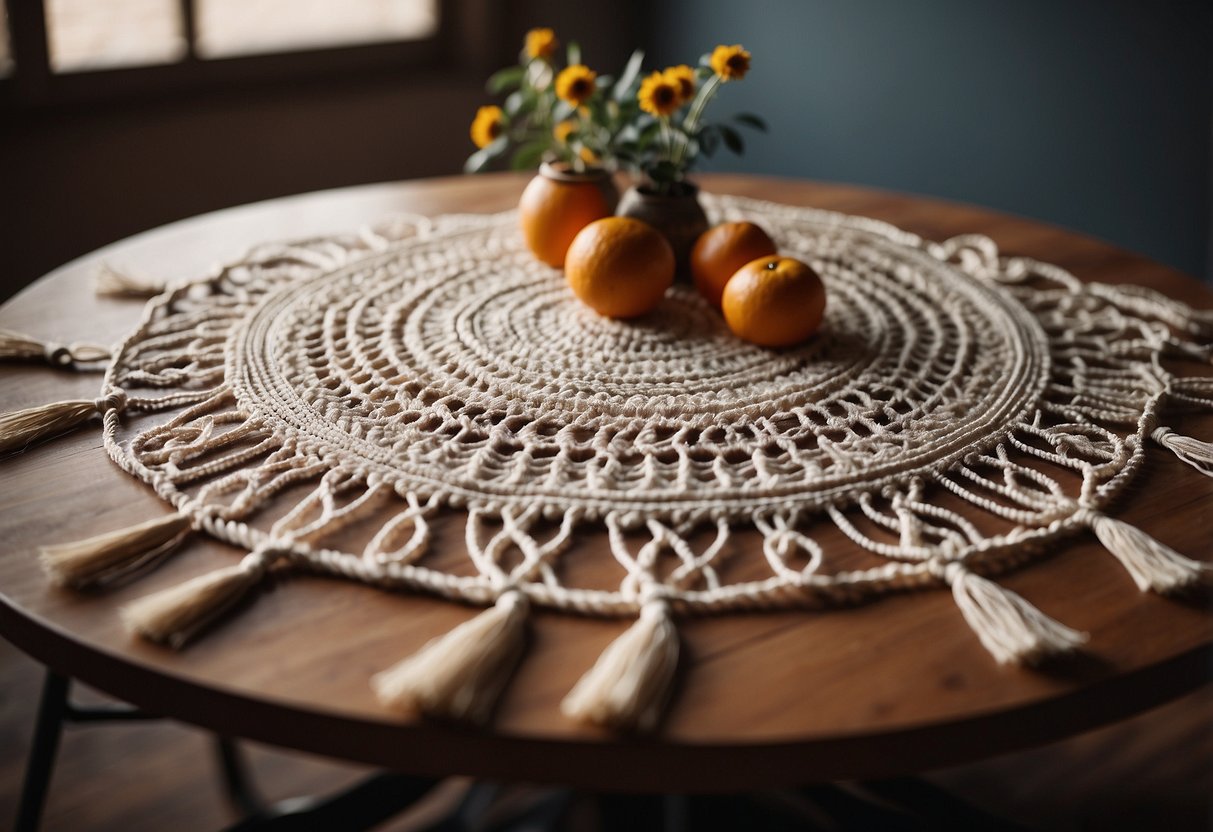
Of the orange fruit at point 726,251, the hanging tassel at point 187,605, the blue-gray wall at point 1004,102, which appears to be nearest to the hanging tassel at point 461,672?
the hanging tassel at point 187,605

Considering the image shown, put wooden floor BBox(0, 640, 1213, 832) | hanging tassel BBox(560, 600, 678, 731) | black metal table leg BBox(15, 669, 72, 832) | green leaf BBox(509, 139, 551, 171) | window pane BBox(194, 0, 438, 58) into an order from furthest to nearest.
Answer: window pane BBox(194, 0, 438, 58), wooden floor BBox(0, 640, 1213, 832), green leaf BBox(509, 139, 551, 171), black metal table leg BBox(15, 669, 72, 832), hanging tassel BBox(560, 600, 678, 731)

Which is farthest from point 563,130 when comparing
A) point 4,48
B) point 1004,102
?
point 4,48

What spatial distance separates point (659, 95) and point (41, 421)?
66cm

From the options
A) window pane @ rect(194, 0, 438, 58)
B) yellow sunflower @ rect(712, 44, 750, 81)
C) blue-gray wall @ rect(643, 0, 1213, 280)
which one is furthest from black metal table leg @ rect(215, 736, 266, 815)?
blue-gray wall @ rect(643, 0, 1213, 280)

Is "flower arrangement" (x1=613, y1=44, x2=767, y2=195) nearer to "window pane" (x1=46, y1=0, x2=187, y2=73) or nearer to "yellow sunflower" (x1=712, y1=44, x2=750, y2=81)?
"yellow sunflower" (x1=712, y1=44, x2=750, y2=81)

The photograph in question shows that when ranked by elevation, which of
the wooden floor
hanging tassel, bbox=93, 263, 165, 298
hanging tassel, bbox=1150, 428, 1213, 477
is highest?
hanging tassel, bbox=1150, 428, 1213, 477

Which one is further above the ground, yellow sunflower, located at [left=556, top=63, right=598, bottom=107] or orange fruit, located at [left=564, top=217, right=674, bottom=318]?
yellow sunflower, located at [left=556, top=63, right=598, bottom=107]

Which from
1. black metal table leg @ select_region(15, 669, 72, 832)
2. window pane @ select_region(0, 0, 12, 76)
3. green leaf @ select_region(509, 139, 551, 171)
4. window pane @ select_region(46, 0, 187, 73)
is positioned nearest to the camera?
→ black metal table leg @ select_region(15, 669, 72, 832)

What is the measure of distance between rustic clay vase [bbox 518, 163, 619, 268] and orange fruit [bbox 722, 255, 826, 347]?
0.22 metres

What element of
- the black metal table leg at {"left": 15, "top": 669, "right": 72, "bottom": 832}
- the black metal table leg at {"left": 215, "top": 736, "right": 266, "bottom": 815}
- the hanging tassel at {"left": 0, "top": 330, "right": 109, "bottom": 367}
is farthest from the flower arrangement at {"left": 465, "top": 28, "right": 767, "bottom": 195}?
the black metal table leg at {"left": 215, "top": 736, "right": 266, "bottom": 815}

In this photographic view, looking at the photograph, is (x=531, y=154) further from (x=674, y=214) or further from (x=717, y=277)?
(x=717, y=277)

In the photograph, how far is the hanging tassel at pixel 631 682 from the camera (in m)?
0.59

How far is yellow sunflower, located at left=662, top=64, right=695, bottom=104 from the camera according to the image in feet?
3.65

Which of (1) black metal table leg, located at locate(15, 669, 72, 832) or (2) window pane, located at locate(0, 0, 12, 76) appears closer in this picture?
(1) black metal table leg, located at locate(15, 669, 72, 832)
